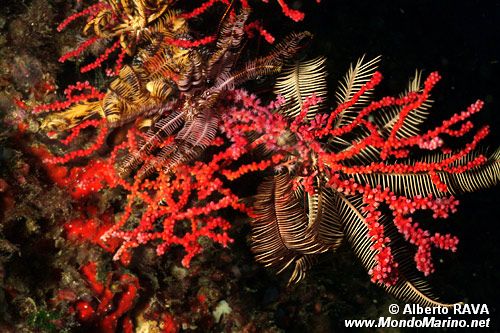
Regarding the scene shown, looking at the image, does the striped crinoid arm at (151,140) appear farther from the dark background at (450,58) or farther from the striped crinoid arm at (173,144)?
the dark background at (450,58)

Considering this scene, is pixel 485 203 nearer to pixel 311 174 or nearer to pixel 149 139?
pixel 311 174

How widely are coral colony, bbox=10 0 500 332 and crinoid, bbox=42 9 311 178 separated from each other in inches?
0.4

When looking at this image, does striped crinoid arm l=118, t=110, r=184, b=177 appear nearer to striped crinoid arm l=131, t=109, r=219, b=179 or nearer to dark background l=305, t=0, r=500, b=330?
striped crinoid arm l=131, t=109, r=219, b=179

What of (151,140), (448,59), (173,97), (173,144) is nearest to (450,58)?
(448,59)

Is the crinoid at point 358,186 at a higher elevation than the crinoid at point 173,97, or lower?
lower

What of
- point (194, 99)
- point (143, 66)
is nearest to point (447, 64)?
point (194, 99)

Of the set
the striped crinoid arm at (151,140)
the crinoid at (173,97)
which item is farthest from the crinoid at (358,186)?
the striped crinoid arm at (151,140)

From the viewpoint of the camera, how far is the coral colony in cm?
306

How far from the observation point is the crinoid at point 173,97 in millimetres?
3082

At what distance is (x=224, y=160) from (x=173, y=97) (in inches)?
27.9

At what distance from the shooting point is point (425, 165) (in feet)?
10.1

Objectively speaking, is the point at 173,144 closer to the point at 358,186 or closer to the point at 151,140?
the point at 151,140

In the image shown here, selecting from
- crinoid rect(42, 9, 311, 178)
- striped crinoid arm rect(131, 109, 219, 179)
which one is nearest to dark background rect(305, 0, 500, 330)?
crinoid rect(42, 9, 311, 178)

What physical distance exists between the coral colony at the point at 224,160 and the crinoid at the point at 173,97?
0.03ft
